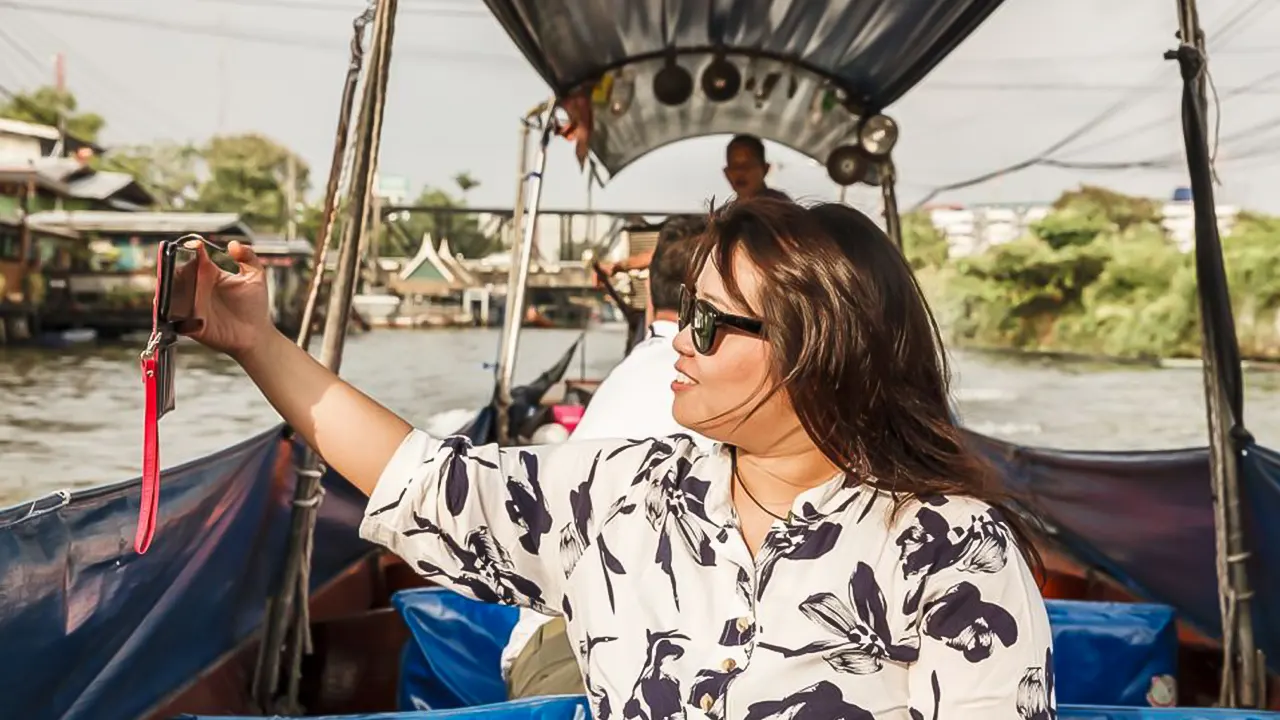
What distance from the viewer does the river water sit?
2783 cm

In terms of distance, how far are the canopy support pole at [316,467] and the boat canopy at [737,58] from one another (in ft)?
2.84

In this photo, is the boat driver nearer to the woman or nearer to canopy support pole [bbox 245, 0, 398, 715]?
canopy support pole [bbox 245, 0, 398, 715]

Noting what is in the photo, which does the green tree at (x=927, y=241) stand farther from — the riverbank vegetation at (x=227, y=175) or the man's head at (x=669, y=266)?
the man's head at (x=669, y=266)

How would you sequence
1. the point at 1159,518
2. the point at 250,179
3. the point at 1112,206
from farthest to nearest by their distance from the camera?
the point at 250,179 < the point at 1112,206 < the point at 1159,518

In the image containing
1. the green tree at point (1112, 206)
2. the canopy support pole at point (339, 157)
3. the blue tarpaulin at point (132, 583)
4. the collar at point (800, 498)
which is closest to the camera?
the collar at point (800, 498)

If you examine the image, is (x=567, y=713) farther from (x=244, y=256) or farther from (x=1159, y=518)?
(x=1159, y=518)

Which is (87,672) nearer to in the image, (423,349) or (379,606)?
(379,606)

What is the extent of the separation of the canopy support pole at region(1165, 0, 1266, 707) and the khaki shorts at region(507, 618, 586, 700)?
1.32m

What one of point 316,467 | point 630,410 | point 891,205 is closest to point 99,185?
point 891,205

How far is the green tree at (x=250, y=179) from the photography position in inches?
2281

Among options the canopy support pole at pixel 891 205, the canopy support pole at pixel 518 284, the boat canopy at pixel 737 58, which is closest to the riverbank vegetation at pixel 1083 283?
the canopy support pole at pixel 891 205

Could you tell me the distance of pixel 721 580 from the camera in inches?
39.9

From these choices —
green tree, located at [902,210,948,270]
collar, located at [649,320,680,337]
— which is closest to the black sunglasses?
collar, located at [649,320,680,337]

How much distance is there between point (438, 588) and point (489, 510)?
1221 mm
